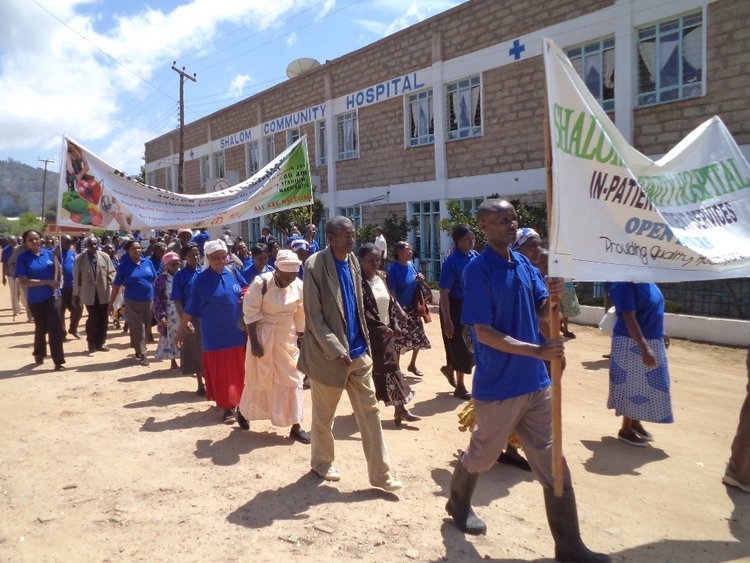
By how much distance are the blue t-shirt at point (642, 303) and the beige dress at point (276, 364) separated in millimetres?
2501

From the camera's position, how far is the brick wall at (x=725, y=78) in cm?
1080

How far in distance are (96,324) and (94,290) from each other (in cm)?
57

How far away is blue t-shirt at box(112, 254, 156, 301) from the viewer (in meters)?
8.70

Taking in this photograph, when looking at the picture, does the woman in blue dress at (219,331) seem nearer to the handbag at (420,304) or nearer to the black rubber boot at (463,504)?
the handbag at (420,304)

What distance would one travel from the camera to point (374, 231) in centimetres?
1673

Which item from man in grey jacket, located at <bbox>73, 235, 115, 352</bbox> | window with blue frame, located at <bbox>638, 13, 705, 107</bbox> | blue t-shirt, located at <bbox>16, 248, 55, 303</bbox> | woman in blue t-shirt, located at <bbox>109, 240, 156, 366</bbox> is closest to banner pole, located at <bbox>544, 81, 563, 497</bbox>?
woman in blue t-shirt, located at <bbox>109, 240, 156, 366</bbox>

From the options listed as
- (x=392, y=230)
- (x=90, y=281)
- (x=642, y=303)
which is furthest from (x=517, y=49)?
(x=642, y=303)

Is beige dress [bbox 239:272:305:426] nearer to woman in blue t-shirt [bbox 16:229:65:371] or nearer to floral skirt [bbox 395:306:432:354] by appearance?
floral skirt [bbox 395:306:432:354]

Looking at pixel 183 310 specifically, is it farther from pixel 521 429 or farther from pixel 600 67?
pixel 600 67

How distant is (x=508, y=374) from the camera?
3158 millimetres

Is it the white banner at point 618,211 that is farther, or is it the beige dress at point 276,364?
the beige dress at point 276,364

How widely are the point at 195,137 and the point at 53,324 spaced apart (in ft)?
85.8

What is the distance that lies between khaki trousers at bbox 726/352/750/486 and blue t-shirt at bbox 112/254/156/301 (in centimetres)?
741

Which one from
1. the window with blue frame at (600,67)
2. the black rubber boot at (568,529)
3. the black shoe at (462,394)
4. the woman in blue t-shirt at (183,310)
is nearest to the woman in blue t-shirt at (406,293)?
the black shoe at (462,394)
